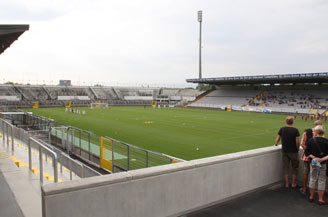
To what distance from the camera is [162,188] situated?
170 inches

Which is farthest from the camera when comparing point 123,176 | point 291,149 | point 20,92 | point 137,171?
point 20,92

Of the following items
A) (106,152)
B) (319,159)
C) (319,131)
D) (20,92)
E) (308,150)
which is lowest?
(106,152)

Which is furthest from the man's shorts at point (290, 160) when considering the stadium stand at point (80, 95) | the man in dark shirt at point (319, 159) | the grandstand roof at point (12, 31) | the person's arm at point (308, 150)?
the stadium stand at point (80, 95)

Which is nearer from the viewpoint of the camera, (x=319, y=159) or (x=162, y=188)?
(x=162, y=188)

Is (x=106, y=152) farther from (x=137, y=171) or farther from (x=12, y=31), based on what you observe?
(x=137, y=171)

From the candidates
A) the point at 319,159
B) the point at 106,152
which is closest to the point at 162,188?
the point at 319,159

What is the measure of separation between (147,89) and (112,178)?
9527 centimetres

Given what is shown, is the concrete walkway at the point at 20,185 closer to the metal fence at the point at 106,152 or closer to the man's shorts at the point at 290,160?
the metal fence at the point at 106,152

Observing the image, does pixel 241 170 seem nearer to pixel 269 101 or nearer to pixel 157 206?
pixel 157 206

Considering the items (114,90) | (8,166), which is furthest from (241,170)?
(114,90)

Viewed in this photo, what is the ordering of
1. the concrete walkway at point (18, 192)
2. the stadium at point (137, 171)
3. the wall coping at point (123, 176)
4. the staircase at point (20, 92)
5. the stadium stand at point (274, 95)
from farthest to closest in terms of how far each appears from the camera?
1. the staircase at point (20, 92)
2. the stadium stand at point (274, 95)
3. the concrete walkway at point (18, 192)
4. the stadium at point (137, 171)
5. the wall coping at point (123, 176)

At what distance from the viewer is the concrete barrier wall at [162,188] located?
3.52 m

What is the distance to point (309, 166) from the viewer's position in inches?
225

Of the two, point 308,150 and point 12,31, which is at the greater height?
point 12,31
